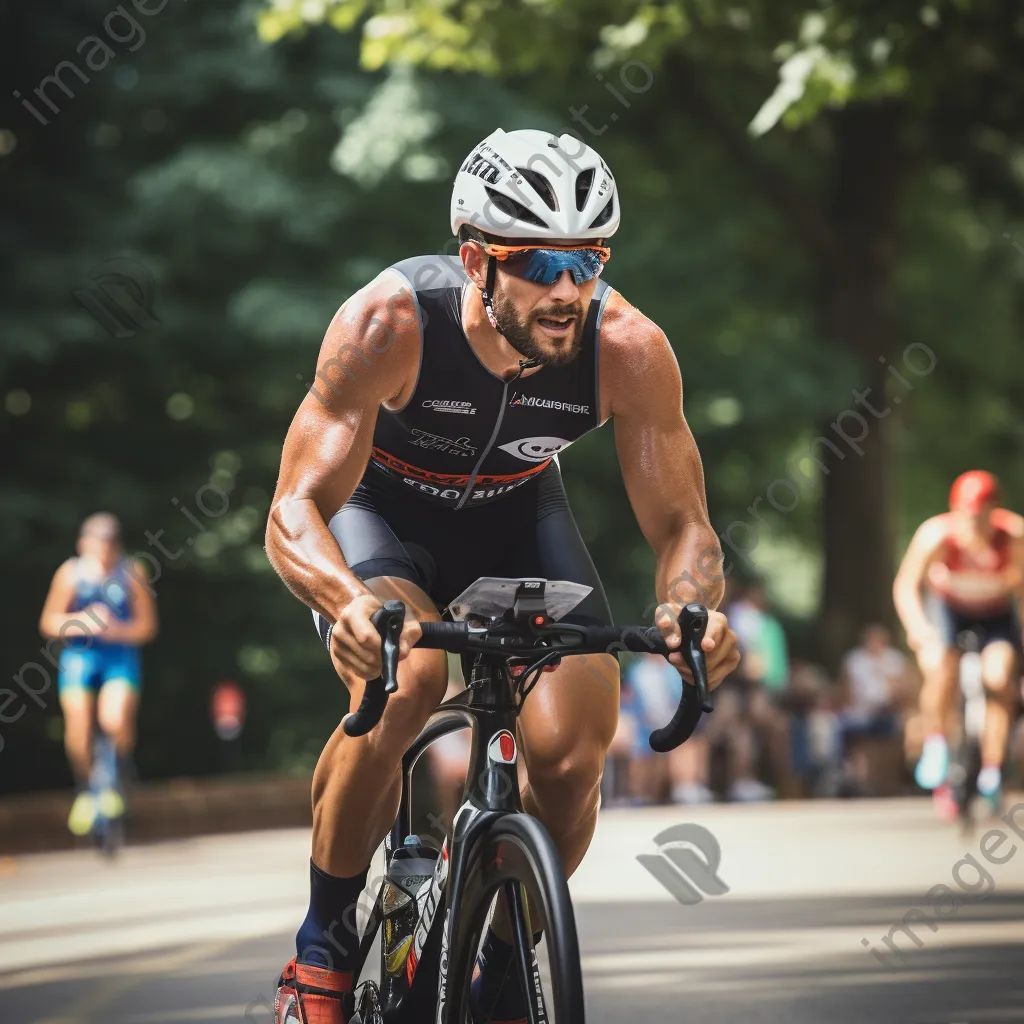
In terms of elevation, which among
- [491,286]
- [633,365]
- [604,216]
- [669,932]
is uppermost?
[604,216]

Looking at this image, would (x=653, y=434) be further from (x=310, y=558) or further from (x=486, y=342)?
(x=310, y=558)

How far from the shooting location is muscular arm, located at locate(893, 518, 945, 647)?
12.6 m

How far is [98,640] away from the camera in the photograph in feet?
43.3

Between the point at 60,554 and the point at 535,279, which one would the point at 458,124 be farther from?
the point at 535,279

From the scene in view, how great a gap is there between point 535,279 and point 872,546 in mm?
19602

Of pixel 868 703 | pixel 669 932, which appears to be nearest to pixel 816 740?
pixel 868 703

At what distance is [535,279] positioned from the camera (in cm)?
444

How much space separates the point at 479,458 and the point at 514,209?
0.71 meters

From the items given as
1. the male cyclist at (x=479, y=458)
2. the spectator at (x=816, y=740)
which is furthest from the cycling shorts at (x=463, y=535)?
the spectator at (x=816, y=740)

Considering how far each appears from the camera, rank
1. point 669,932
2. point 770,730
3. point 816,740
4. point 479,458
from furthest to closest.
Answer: point 816,740 < point 770,730 < point 669,932 < point 479,458

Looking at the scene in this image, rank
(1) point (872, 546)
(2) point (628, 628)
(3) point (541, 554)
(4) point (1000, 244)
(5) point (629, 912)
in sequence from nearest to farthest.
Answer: (2) point (628, 628) < (3) point (541, 554) < (5) point (629, 912) < (1) point (872, 546) < (4) point (1000, 244)

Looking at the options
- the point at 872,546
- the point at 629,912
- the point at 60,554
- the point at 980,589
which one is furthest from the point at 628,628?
the point at 872,546

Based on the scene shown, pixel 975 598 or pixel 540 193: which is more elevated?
pixel 540 193

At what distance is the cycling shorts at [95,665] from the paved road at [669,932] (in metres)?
1.11
